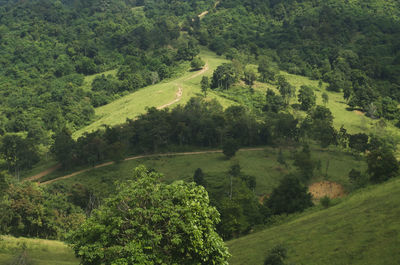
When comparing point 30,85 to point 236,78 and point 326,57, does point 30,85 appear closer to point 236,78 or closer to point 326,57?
point 236,78

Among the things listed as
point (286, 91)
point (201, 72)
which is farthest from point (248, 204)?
point (201, 72)

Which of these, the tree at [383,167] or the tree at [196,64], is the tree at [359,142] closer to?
the tree at [383,167]

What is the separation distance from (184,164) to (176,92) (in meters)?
35.5

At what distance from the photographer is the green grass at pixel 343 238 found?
86.0 feet

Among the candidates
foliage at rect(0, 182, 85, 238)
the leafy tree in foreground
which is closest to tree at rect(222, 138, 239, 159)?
foliage at rect(0, 182, 85, 238)

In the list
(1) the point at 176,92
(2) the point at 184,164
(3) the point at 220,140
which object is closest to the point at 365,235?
(2) the point at 184,164

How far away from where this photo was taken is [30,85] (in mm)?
123688

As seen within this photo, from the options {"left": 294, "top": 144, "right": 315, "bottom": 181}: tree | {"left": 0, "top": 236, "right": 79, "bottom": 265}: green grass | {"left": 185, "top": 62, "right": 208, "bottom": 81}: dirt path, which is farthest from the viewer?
{"left": 185, "top": 62, "right": 208, "bottom": 81}: dirt path

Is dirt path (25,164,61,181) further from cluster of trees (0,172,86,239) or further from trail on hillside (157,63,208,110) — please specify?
trail on hillside (157,63,208,110)

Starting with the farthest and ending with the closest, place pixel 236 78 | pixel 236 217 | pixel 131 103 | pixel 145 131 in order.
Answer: pixel 236 78 → pixel 131 103 → pixel 145 131 → pixel 236 217

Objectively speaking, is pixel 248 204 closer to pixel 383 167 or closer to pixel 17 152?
pixel 383 167

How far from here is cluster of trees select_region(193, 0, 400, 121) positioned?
361 feet

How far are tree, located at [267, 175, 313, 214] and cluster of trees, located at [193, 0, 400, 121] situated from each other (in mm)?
54096

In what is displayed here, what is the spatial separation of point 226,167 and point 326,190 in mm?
16830
